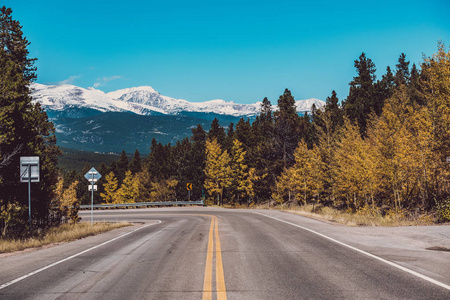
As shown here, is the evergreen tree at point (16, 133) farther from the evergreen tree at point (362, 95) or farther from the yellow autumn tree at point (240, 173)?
the evergreen tree at point (362, 95)

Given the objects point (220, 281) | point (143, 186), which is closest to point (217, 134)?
point (143, 186)

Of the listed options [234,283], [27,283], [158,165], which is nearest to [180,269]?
[234,283]

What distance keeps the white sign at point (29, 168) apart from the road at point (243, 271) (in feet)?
18.3

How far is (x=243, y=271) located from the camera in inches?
266

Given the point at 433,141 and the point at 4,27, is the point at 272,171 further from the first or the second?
the point at 4,27

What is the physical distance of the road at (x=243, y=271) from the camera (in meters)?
5.37

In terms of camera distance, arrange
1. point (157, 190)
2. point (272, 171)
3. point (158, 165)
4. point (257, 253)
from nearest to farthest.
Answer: point (257, 253)
point (272, 171)
point (157, 190)
point (158, 165)

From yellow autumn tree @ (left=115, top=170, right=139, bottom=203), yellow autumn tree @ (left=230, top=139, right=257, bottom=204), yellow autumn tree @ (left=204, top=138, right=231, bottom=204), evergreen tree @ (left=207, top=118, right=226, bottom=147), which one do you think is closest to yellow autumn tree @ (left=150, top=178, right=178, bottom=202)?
yellow autumn tree @ (left=115, top=170, right=139, bottom=203)

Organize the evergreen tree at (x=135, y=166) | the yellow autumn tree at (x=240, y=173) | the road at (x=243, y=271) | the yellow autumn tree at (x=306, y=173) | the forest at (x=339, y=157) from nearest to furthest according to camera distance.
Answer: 1. the road at (x=243, y=271)
2. the forest at (x=339, y=157)
3. the yellow autumn tree at (x=306, y=173)
4. the yellow autumn tree at (x=240, y=173)
5. the evergreen tree at (x=135, y=166)

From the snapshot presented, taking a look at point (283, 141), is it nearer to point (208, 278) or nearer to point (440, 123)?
point (440, 123)

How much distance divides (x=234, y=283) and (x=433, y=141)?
54.6ft

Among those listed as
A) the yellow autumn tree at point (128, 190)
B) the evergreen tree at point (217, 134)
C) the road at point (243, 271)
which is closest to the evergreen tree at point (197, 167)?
the evergreen tree at point (217, 134)

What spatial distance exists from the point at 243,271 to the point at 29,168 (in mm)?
11957

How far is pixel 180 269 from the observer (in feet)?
23.1
